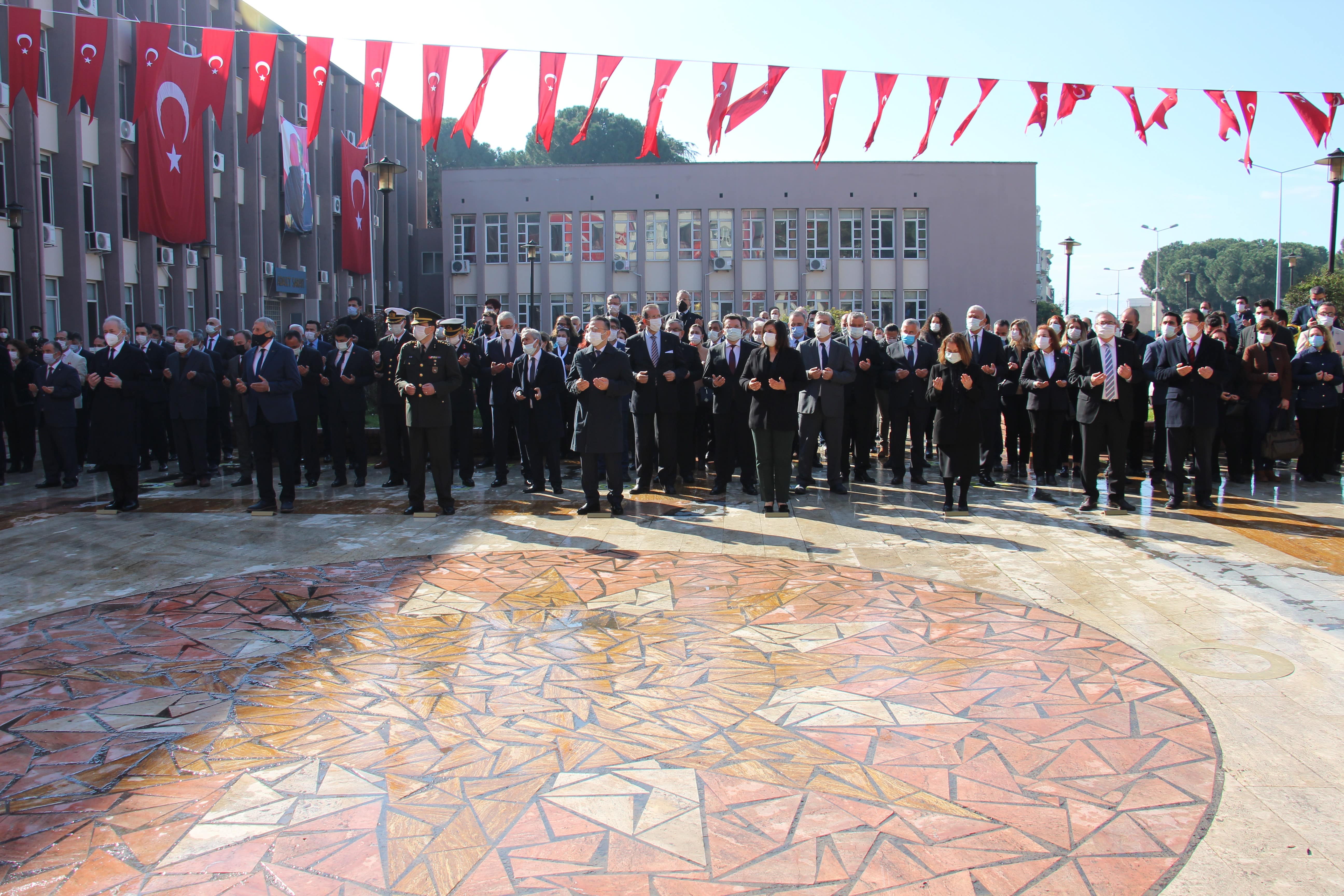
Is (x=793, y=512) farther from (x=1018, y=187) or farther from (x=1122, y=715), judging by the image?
(x=1018, y=187)

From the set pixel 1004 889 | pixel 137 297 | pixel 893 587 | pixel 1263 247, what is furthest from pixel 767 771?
pixel 1263 247

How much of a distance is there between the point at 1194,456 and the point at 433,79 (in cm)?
1043

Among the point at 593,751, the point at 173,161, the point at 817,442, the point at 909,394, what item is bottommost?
the point at 593,751

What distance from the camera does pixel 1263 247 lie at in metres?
122

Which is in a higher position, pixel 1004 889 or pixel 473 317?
pixel 473 317

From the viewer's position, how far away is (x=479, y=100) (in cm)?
1269

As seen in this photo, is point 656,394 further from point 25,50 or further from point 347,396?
point 25,50

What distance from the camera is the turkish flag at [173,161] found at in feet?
83.6

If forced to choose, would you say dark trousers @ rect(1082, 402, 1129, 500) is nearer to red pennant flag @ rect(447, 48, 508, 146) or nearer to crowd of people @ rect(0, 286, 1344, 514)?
crowd of people @ rect(0, 286, 1344, 514)

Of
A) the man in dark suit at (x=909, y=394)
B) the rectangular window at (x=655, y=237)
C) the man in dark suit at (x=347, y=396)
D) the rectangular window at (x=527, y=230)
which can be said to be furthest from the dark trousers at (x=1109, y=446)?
the rectangular window at (x=527, y=230)

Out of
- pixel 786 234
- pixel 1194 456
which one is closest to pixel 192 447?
pixel 1194 456

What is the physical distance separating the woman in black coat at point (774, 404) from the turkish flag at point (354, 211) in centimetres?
3451

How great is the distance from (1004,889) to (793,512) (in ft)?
23.7

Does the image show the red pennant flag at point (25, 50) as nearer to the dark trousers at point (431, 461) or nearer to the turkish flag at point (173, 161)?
the dark trousers at point (431, 461)
